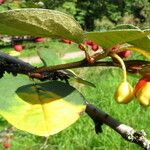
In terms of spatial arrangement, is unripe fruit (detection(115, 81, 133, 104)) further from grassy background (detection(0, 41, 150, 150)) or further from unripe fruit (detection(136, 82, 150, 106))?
grassy background (detection(0, 41, 150, 150))

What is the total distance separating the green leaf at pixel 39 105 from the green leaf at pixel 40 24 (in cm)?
13

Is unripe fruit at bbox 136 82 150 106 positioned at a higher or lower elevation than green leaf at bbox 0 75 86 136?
higher

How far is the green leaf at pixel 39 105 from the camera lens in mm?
841

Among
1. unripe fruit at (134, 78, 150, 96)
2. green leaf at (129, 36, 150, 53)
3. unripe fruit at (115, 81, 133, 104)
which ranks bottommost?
unripe fruit at (115, 81, 133, 104)

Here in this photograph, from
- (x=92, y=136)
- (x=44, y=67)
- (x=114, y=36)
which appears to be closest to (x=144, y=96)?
(x=114, y=36)

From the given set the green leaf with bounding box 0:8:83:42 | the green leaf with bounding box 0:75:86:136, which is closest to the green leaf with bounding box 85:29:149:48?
the green leaf with bounding box 0:8:83:42

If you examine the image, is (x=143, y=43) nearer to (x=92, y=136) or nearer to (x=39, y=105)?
(x=39, y=105)

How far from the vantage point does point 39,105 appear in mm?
933

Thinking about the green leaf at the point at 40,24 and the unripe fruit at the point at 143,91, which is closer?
the green leaf at the point at 40,24

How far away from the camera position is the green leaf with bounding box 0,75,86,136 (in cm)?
84

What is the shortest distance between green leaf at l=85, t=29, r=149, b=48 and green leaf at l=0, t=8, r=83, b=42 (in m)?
0.02

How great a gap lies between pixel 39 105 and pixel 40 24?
21cm

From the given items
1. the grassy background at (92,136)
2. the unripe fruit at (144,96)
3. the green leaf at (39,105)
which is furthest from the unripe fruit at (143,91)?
the grassy background at (92,136)

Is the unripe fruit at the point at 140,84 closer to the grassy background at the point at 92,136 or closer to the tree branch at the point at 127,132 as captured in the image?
the tree branch at the point at 127,132
